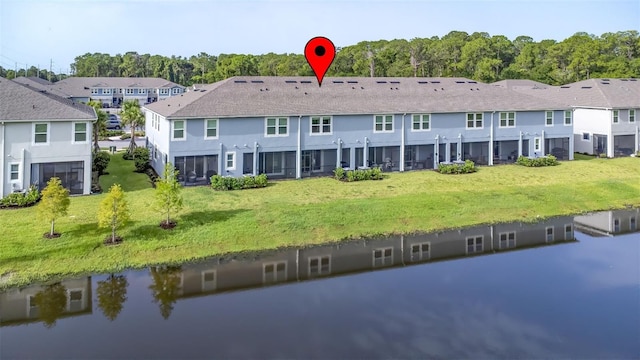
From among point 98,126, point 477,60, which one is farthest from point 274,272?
point 477,60

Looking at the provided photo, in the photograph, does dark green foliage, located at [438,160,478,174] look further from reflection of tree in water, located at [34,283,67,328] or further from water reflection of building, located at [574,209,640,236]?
reflection of tree in water, located at [34,283,67,328]

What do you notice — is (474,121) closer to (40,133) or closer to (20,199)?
(40,133)

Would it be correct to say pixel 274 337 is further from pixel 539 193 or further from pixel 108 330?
pixel 539 193

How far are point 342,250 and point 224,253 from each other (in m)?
4.99

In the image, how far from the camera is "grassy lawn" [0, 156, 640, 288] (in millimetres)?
20016

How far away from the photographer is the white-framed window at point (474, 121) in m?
39.7

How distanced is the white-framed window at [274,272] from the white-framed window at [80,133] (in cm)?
1465

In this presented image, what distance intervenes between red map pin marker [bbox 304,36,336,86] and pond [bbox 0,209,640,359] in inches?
296

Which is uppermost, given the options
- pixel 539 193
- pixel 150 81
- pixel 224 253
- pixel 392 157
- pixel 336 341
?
pixel 150 81

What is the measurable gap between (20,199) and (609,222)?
99.6ft

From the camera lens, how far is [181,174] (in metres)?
31.7

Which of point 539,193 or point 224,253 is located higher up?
point 539,193

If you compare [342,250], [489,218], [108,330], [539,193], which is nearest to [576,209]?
[539,193]

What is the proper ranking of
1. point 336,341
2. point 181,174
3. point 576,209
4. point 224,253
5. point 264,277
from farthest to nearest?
point 181,174 → point 576,209 → point 224,253 → point 264,277 → point 336,341
